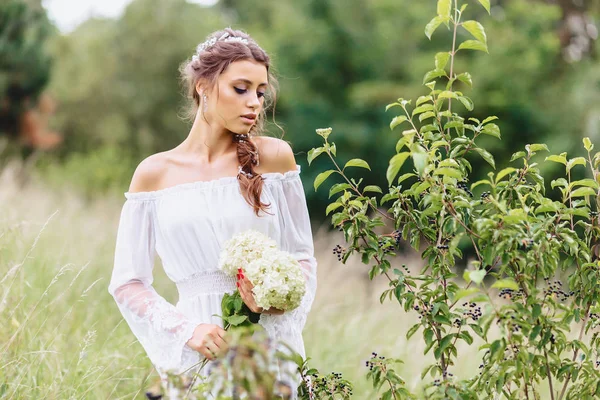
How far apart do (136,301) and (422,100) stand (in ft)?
4.81

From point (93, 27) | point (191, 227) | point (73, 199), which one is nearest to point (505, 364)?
point (191, 227)

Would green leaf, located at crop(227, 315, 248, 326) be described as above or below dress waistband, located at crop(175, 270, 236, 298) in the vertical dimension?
below

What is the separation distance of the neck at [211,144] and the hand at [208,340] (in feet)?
2.56

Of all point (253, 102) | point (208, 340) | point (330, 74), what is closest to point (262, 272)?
point (208, 340)

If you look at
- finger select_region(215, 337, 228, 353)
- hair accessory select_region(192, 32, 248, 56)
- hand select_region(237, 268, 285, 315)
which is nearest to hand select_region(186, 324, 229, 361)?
finger select_region(215, 337, 228, 353)

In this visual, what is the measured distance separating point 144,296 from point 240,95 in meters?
0.95

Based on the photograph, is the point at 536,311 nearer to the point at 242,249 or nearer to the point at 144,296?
the point at 242,249

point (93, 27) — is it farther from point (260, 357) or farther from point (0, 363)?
point (260, 357)

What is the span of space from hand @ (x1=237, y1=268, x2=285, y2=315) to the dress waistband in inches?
8.6

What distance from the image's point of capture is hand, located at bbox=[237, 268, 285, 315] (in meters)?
2.78

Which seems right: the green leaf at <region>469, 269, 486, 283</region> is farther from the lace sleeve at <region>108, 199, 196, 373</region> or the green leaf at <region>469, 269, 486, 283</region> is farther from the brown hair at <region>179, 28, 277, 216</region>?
the lace sleeve at <region>108, 199, 196, 373</region>

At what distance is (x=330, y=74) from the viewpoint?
18.9 m

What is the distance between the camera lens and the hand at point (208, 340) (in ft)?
9.11

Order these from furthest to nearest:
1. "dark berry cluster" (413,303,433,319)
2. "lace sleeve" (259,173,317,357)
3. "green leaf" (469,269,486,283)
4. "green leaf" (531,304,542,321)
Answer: "lace sleeve" (259,173,317,357) < "dark berry cluster" (413,303,433,319) < "green leaf" (531,304,542,321) < "green leaf" (469,269,486,283)
